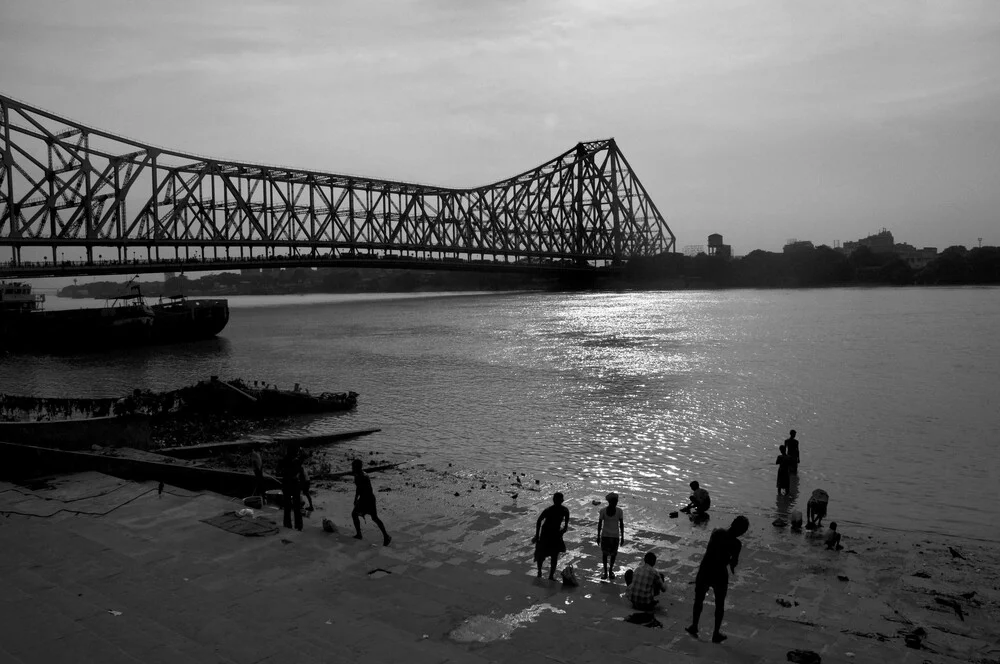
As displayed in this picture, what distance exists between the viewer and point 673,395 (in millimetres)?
28469

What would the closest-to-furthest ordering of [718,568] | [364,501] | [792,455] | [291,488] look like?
1. [718,568]
2. [364,501]
3. [291,488]
4. [792,455]

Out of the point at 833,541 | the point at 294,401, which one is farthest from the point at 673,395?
the point at 833,541

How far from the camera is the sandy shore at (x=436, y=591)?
624 cm

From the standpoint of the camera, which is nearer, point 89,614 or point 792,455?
point 89,614

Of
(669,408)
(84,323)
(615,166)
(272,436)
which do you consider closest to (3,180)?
(84,323)

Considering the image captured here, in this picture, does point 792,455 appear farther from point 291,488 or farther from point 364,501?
point 291,488

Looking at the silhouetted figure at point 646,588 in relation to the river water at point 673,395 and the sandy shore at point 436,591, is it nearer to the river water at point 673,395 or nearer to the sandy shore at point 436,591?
the sandy shore at point 436,591

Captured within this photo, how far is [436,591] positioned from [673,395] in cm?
2205

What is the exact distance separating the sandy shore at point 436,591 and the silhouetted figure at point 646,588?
16cm

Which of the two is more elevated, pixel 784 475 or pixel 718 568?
pixel 718 568

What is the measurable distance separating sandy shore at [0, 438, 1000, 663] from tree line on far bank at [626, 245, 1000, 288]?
127673 mm

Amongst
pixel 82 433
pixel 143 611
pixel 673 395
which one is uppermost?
pixel 143 611

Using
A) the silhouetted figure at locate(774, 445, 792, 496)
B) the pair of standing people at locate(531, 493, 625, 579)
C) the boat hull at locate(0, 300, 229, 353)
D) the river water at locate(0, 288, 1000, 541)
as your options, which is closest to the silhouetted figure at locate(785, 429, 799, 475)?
the silhouetted figure at locate(774, 445, 792, 496)

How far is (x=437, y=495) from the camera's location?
563 inches
